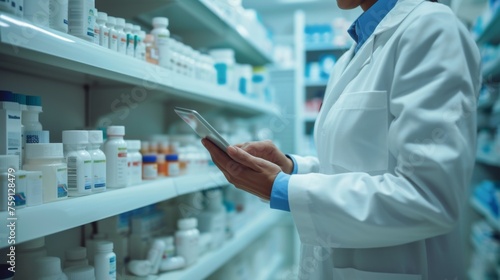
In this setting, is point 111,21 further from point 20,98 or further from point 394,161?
point 394,161

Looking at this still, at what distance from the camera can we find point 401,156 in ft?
2.83

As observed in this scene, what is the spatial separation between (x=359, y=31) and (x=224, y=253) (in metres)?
1.19

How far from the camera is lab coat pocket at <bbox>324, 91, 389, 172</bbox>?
988mm

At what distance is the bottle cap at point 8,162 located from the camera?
2.55ft

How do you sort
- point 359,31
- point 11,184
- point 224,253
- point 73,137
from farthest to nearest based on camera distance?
point 224,253 → point 359,31 → point 73,137 → point 11,184

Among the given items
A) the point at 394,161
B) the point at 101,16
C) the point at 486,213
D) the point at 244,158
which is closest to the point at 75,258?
the point at 244,158

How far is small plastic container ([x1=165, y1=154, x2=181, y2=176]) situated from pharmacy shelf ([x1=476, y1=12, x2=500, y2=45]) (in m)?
2.07

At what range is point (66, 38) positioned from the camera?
0.86 meters

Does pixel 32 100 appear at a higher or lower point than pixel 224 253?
higher

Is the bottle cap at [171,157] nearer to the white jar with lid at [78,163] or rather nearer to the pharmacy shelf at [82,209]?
the pharmacy shelf at [82,209]

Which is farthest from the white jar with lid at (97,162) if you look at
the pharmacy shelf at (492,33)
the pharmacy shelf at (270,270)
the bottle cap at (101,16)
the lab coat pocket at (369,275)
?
the pharmacy shelf at (492,33)

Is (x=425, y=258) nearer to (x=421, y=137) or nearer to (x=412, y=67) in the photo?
(x=421, y=137)

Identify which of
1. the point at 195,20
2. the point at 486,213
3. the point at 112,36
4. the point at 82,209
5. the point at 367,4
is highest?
the point at 195,20

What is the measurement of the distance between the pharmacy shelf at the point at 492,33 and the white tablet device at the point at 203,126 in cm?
212
